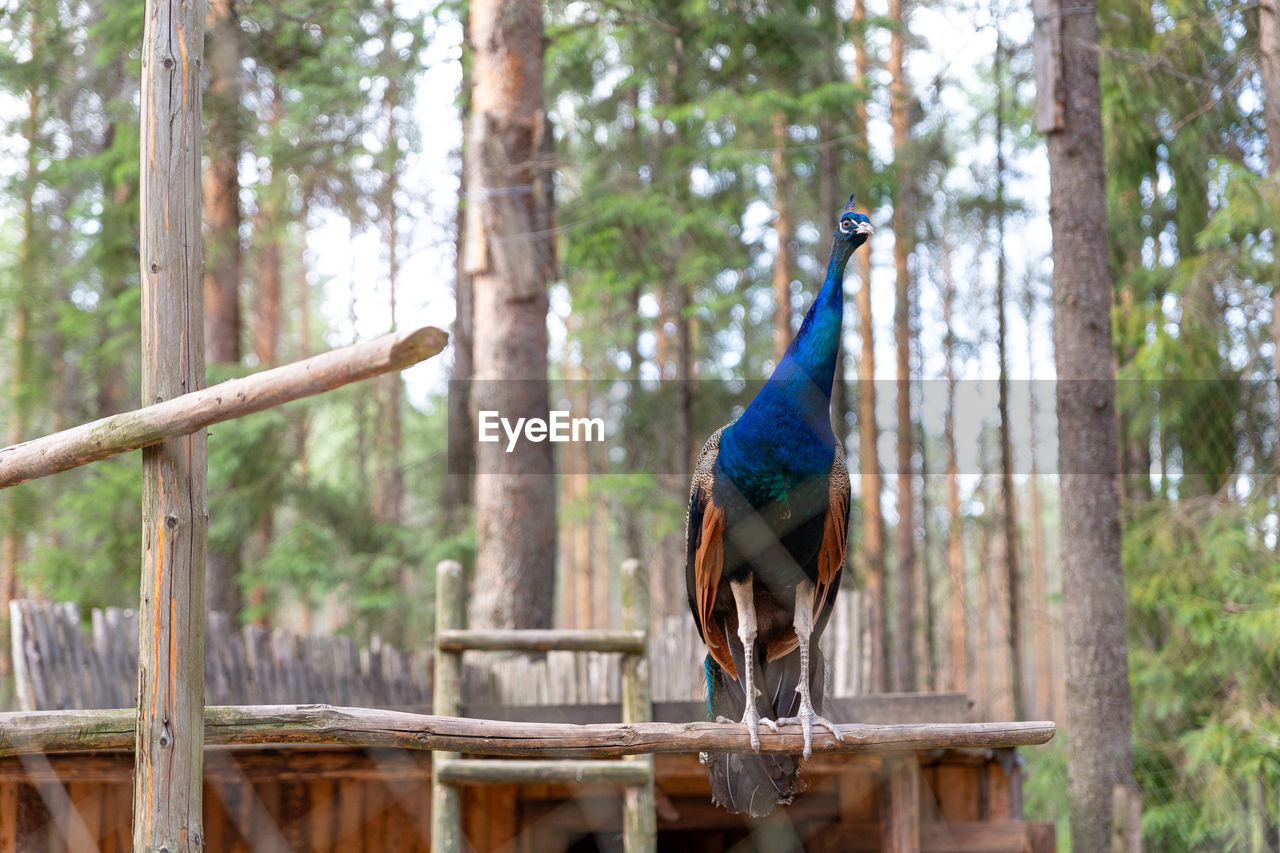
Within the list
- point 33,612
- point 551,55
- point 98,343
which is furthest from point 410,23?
point 33,612

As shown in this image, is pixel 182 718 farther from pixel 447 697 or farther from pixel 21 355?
pixel 21 355

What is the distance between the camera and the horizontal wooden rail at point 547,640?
184 inches

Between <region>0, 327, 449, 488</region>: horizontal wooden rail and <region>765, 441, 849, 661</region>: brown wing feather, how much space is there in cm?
155

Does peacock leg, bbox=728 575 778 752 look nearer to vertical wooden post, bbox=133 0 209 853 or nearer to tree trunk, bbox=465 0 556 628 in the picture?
vertical wooden post, bbox=133 0 209 853

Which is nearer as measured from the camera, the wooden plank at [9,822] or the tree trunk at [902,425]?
the wooden plank at [9,822]

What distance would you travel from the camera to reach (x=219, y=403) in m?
2.68

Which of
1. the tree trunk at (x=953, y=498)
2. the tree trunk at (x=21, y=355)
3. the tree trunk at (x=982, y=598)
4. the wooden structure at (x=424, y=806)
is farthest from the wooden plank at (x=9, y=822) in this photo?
the tree trunk at (x=953, y=498)

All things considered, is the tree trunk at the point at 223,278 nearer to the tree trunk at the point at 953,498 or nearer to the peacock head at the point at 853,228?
the peacock head at the point at 853,228

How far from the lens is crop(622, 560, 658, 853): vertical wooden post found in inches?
179

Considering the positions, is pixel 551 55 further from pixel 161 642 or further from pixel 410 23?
pixel 161 642

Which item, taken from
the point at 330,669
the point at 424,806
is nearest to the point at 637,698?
the point at 424,806

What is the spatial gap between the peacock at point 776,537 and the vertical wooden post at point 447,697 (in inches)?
51.9

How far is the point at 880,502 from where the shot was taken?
14.0 m

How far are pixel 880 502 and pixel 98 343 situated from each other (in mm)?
9778
